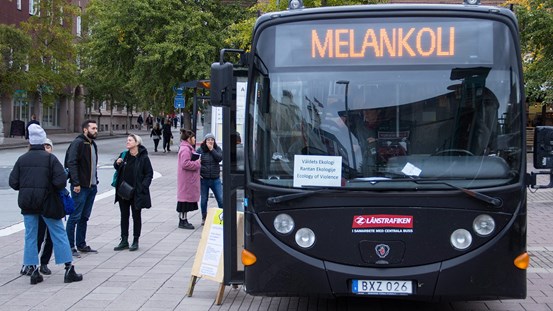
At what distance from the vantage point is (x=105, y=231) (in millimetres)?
12500

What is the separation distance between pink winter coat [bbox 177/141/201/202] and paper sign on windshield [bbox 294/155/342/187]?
21.5ft

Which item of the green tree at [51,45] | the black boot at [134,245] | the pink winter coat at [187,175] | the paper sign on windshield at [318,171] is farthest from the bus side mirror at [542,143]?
the green tree at [51,45]

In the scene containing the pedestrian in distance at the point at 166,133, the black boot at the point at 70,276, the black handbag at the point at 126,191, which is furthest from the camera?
the pedestrian in distance at the point at 166,133

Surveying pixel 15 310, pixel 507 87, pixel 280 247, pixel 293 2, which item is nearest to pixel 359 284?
pixel 280 247

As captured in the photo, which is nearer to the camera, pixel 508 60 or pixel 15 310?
pixel 508 60

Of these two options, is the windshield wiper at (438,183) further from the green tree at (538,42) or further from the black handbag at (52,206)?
the green tree at (538,42)

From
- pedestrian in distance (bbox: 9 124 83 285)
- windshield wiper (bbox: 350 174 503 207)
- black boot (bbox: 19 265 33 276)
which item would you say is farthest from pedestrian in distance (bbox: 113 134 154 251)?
windshield wiper (bbox: 350 174 503 207)

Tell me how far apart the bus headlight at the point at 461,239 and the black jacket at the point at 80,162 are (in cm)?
537

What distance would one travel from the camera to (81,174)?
9789mm

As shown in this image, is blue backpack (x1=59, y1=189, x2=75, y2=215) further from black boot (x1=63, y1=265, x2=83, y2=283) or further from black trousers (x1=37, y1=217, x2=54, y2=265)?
black boot (x1=63, y1=265, x2=83, y2=283)

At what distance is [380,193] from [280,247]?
919mm

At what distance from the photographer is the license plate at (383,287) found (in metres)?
5.97

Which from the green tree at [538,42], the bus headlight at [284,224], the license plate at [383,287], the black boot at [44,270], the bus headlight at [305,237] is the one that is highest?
the green tree at [538,42]

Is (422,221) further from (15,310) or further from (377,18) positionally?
(15,310)
